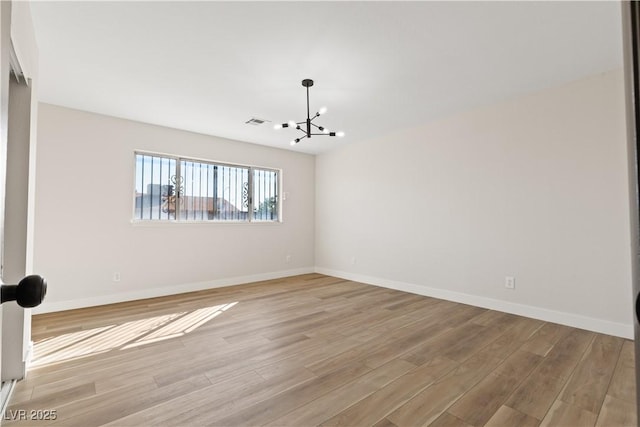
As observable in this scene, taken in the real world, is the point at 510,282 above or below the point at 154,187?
below

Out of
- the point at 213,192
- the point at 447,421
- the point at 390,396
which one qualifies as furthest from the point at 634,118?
the point at 213,192

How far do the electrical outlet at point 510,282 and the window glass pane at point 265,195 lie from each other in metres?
3.85

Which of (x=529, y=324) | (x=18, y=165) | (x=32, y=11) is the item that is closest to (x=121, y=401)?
(x=18, y=165)

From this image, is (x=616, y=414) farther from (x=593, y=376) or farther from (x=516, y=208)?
(x=516, y=208)

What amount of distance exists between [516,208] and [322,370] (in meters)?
2.84

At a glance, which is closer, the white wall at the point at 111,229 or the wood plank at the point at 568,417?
the wood plank at the point at 568,417

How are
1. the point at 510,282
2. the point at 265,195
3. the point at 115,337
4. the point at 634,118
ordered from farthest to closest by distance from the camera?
the point at 265,195
the point at 510,282
the point at 115,337
the point at 634,118

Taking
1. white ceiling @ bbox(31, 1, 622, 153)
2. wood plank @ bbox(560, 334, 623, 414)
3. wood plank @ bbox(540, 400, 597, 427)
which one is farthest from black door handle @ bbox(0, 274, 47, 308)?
wood plank @ bbox(560, 334, 623, 414)

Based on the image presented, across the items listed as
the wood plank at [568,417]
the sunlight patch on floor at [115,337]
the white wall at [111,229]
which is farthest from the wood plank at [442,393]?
the white wall at [111,229]

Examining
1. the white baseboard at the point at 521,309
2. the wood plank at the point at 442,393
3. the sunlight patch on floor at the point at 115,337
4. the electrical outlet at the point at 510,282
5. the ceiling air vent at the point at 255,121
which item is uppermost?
the ceiling air vent at the point at 255,121

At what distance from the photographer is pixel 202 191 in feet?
16.0

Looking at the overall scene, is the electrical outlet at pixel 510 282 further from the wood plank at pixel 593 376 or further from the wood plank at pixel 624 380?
the wood plank at pixel 624 380

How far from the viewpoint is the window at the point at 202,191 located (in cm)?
432

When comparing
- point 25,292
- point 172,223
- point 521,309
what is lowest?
point 521,309
